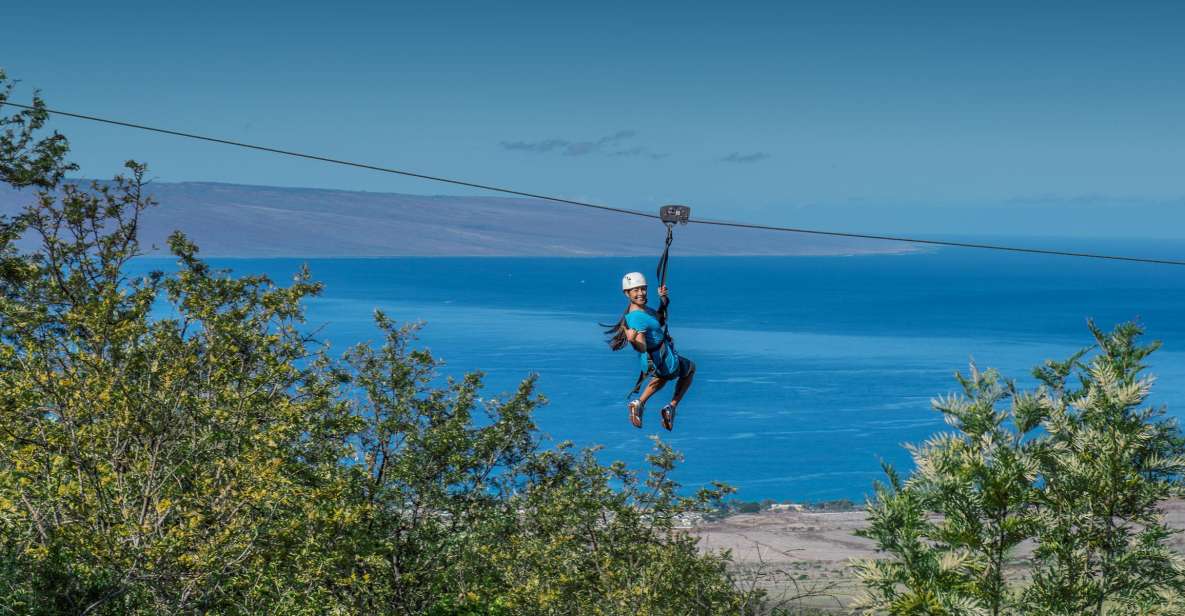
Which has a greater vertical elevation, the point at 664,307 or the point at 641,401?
the point at 664,307

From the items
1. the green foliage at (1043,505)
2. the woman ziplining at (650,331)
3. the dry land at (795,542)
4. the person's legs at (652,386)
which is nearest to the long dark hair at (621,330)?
the woman ziplining at (650,331)

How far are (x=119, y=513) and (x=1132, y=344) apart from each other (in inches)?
393

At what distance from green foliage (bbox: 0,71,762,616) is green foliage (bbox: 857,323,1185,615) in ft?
20.7

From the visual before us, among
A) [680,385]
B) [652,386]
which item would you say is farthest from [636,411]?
[680,385]

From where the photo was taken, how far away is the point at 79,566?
9891 millimetres

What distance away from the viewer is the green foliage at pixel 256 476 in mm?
10711

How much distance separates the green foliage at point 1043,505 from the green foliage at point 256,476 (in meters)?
6.30

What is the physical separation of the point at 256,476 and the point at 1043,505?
774 centimetres

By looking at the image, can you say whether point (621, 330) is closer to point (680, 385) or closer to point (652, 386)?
point (652, 386)

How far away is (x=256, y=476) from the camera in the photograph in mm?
11375

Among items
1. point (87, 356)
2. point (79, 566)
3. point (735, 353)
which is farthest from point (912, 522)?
point (735, 353)

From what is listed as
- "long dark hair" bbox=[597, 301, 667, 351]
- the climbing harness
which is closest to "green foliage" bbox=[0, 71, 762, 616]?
"long dark hair" bbox=[597, 301, 667, 351]

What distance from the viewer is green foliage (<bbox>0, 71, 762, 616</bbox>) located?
10.7 metres

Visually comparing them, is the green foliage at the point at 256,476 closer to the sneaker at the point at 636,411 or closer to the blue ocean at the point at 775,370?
the sneaker at the point at 636,411
